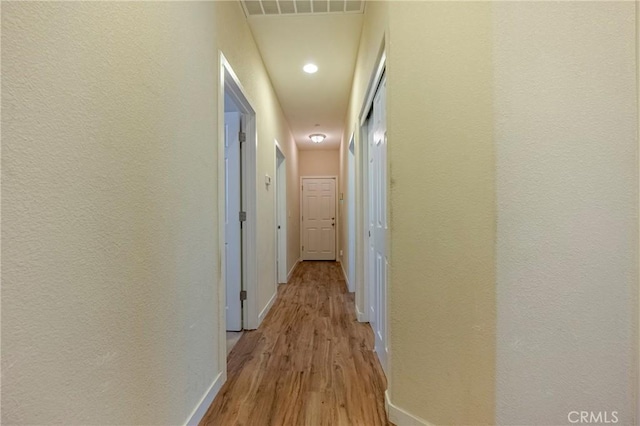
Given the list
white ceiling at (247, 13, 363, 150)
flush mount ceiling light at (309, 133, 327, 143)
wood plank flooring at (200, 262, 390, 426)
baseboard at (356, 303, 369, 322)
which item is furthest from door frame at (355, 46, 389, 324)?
flush mount ceiling light at (309, 133, 327, 143)

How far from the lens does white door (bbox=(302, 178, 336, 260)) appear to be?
6641 millimetres

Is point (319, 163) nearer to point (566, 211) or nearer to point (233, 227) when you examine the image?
point (233, 227)

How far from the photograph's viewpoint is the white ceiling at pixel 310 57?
239cm

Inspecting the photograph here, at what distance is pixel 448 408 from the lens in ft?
4.15

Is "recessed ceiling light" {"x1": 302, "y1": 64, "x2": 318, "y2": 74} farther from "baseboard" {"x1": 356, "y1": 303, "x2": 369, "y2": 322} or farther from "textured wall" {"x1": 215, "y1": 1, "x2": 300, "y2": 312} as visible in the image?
"baseboard" {"x1": 356, "y1": 303, "x2": 369, "y2": 322}

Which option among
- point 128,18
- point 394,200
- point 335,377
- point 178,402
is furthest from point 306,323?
point 128,18

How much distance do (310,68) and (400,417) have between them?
2.96m

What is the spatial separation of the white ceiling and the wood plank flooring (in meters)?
2.49

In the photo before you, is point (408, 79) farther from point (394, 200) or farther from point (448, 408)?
point (448, 408)

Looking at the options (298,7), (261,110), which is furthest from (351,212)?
(298,7)

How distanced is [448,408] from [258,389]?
41.0 inches

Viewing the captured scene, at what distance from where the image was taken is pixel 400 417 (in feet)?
4.65

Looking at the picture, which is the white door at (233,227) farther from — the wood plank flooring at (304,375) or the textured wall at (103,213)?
the textured wall at (103,213)

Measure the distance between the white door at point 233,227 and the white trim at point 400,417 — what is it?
61.6 inches
